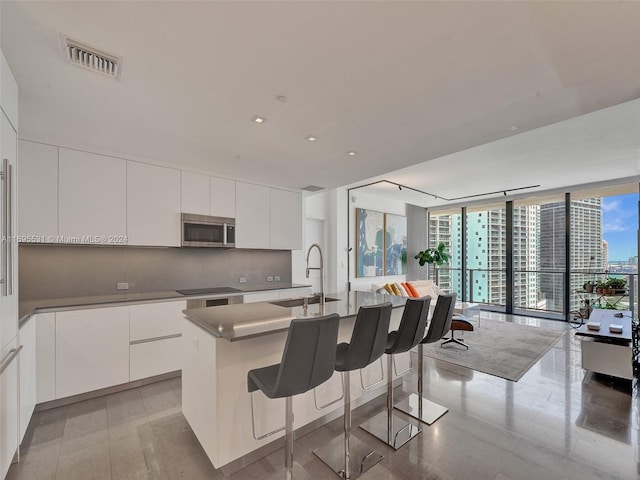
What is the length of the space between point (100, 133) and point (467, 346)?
17.5 feet

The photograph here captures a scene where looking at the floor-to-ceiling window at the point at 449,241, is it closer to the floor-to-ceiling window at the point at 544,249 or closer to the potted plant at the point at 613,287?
the floor-to-ceiling window at the point at 544,249

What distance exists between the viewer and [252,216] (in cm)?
447

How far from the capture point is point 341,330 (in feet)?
8.18

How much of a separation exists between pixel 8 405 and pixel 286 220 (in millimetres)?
3651

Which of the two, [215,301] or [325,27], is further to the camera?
[215,301]

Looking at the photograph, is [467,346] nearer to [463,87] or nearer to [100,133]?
[463,87]

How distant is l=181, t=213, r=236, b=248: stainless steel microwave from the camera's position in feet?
12.3

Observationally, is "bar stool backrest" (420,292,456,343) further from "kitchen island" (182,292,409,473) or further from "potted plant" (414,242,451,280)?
"potted plant" (414,242,451,280)

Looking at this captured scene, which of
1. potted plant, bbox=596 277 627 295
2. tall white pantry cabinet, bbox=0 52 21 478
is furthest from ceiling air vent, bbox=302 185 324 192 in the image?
potted plant, bbox=596 277 627 295

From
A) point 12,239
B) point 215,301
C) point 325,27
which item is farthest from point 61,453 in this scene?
point 325,27

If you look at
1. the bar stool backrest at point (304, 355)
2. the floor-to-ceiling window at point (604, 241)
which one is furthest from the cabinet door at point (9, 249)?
the floor-to-ceiling window at point (604, 241)

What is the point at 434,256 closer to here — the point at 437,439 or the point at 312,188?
the point at 312,188

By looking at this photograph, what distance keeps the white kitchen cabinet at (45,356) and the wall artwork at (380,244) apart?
199 inches

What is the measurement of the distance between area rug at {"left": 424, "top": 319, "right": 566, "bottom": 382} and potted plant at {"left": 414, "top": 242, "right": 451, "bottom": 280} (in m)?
2.50
